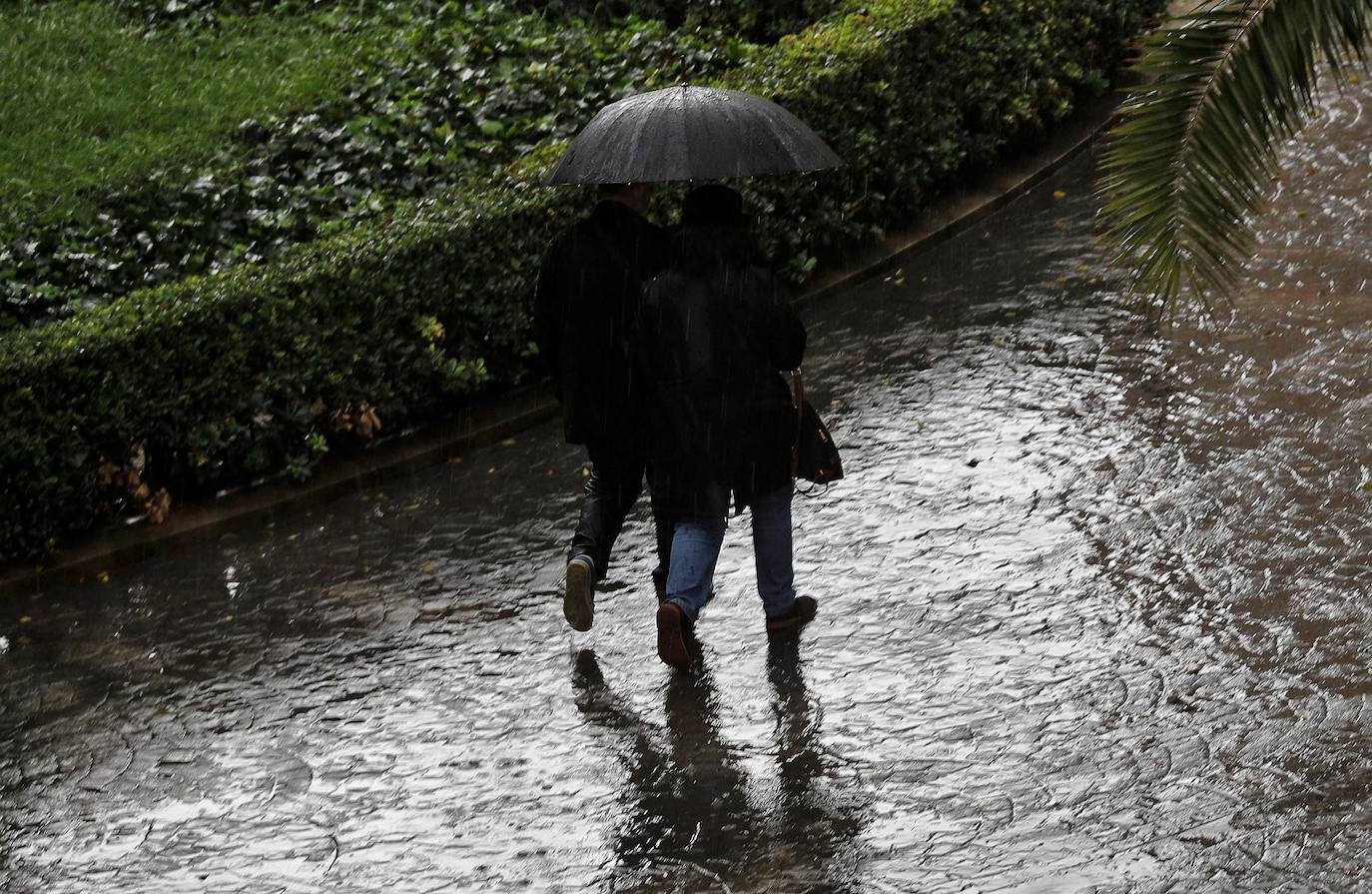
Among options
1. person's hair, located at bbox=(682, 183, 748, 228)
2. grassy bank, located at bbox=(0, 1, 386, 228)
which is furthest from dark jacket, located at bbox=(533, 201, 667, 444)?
grassy bank, located at bbox=(0, 1, 386, 228)

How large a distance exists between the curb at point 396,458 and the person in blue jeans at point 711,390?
2648mm

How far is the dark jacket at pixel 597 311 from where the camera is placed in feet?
21.0

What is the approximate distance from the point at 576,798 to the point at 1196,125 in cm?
269

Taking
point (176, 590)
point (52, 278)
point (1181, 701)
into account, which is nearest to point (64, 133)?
point (52, 278)

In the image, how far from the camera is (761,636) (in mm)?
6453

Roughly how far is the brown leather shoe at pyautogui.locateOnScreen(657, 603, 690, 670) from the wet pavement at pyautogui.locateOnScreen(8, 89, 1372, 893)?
5.2 inches

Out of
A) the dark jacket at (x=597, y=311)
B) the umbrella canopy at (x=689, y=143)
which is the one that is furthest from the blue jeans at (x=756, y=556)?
the umbrella canopy at (x=689, y=143)

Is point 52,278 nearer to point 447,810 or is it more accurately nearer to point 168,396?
point 168,396

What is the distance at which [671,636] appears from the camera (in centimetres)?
607

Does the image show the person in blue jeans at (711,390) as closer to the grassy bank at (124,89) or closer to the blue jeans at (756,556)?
the blue jeans at (756,556)

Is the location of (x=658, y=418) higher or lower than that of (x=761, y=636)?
higher

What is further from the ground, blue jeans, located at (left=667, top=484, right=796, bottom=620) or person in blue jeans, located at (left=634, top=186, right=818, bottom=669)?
person in blue jeans, located at (left=634, top=186, right=818, bottom=669)

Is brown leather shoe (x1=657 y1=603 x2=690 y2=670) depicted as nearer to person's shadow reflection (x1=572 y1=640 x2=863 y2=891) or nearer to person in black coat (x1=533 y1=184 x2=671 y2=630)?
person's shadow reflection (x1=572 y1=640 x2=863 y2=891)

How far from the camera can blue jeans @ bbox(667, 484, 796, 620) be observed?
6.18 metres
